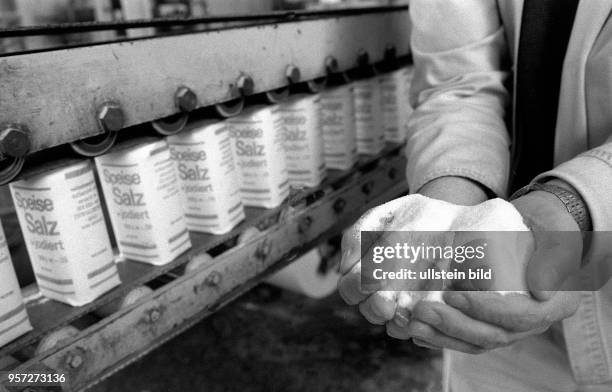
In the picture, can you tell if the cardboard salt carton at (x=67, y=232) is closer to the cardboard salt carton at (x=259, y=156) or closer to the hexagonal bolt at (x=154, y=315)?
the hexagonal bolt at (x=154, y=315)

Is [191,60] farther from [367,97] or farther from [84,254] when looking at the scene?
[367,97]

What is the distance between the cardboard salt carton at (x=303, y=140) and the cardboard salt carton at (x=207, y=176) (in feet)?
0.56

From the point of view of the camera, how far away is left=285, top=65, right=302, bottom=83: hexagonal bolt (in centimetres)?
94

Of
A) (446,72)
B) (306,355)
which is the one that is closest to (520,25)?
(446,72)

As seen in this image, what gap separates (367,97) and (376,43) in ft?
0.44

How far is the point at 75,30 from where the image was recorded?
2.29 feet

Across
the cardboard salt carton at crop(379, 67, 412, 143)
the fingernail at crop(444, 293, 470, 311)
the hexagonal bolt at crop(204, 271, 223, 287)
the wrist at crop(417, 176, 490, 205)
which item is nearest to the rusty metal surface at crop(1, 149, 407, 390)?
the hexagonal bolt at crop(204, 271, 223, 287)

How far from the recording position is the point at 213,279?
2.83ft

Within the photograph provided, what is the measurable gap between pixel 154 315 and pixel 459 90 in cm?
63

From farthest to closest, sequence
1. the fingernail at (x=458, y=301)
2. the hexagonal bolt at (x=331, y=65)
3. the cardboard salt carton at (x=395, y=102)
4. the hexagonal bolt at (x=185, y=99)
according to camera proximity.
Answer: the cardboard salt carton at (x=395, y=102)
the hexagonal bolt at (x=331, y=65)
the hexagonal bolt at (x=185, y=99)
the fingernail at (x=458, y=301)

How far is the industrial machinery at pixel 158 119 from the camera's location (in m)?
0.61

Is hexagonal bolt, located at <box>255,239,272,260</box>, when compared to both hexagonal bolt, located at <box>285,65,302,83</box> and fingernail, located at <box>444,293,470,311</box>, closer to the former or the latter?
hexagonal bolt, located at <box>285,65,302,83</box>

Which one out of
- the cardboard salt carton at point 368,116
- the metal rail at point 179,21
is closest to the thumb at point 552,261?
the metal rail at point 179,21

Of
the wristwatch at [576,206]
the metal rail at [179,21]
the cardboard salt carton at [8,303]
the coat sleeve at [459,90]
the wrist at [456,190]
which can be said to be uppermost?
the metal rail at [179,21]
